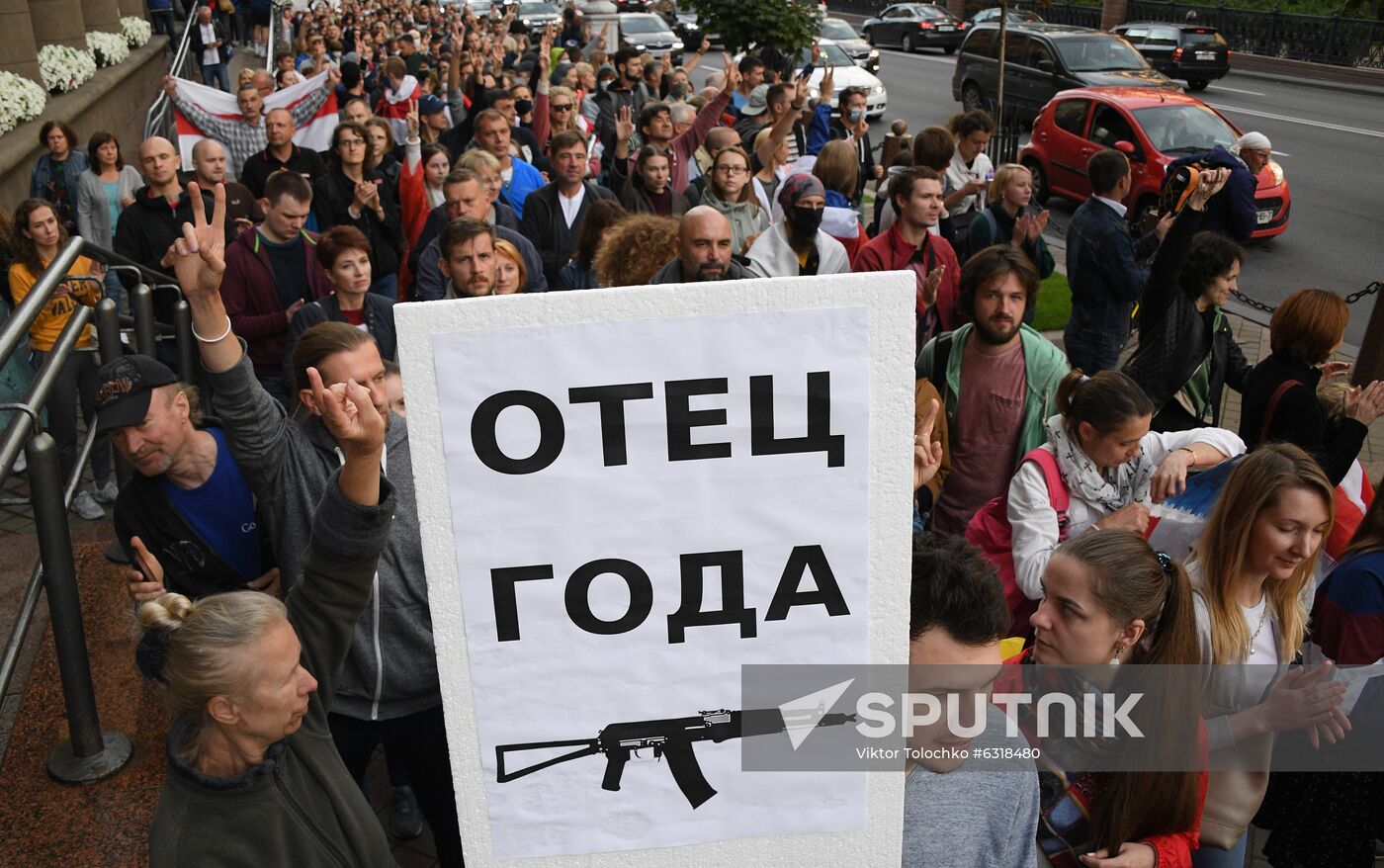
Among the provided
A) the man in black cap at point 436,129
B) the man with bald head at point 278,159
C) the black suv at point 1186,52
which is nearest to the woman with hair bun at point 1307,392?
the man with bald head at point 278,159

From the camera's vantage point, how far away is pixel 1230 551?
3.45 meters

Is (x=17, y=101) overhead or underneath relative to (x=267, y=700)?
overhead

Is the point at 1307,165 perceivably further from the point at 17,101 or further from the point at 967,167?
the point at 17,101

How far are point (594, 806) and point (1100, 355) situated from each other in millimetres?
5143

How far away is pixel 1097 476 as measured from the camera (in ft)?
13.0

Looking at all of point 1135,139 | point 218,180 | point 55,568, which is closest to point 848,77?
point 1135,139

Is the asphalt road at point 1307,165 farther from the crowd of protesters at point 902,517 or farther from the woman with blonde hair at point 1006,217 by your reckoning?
the crowd of protesters at point 902,517

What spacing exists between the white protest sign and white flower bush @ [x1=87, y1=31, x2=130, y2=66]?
16976mm

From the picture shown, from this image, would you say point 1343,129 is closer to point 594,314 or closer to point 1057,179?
point 1057,179

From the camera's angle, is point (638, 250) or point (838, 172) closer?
point (638, 250)

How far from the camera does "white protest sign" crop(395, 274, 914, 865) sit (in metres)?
1.90

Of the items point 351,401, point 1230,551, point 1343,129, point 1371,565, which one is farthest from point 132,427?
point 1343,129

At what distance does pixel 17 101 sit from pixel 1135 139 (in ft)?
37.8

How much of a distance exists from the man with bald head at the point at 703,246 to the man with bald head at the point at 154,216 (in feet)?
9.60
